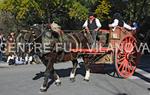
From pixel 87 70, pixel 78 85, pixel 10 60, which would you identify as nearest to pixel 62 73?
pixel 87 70

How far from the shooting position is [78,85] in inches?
516

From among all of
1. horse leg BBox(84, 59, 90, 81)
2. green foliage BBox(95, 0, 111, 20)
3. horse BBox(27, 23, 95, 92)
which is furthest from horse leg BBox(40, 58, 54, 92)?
green foliage BBox(95, 0, 111, 20)

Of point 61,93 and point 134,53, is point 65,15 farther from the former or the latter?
point 61,93

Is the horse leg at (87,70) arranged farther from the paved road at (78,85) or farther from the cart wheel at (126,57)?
the cart wheel at (126,57)

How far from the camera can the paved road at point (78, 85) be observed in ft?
39.6

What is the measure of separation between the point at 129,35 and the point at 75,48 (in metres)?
2.10

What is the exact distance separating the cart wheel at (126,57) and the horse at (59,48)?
106 centimetres

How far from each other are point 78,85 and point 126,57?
2317 millimetres

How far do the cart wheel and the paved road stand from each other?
0.99ft

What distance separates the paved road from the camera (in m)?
12.1

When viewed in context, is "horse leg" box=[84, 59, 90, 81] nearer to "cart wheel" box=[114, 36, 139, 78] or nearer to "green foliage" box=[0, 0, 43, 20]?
"cart wheel" box=[114, 36, 139, 78]

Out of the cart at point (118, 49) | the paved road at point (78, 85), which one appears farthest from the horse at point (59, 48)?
the cart at point (118, 49)

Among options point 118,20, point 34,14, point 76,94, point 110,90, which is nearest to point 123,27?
point 118,20

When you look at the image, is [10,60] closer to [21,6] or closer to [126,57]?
[21,6]
